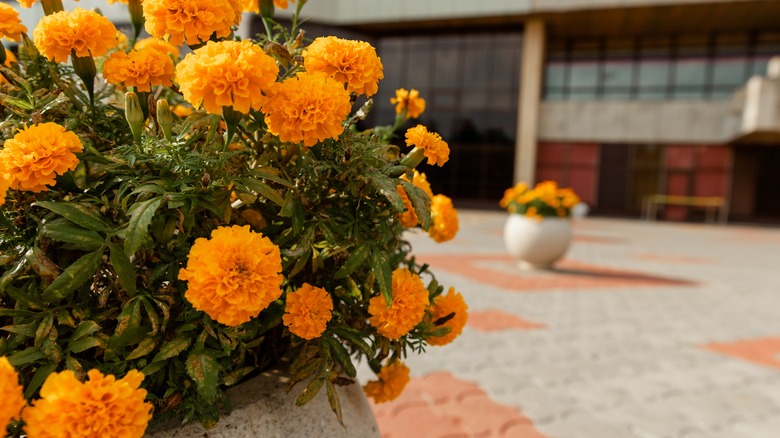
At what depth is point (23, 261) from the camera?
98cm

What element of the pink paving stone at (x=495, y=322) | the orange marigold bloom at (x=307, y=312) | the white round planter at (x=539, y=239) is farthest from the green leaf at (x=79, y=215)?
the white round planter at (x=539, y=239)

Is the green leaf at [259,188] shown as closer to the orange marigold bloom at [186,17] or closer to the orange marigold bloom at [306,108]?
the orange marigold bloom at [306,108]

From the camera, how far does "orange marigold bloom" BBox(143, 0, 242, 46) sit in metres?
1.04

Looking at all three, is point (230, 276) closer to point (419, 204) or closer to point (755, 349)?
point (419, 204)

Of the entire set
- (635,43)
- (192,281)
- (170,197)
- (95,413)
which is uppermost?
(635,43)

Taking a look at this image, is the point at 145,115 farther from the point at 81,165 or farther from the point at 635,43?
the point at 635,43

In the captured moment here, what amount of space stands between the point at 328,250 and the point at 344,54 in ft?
1.35

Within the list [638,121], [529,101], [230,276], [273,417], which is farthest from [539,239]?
[638,121]

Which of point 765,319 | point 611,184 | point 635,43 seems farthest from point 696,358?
point 635,43

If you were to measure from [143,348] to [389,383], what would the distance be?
77cm

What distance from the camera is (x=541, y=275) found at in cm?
821

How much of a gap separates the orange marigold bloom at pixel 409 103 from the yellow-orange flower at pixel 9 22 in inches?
37.9

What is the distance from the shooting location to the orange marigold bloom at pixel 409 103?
166cm

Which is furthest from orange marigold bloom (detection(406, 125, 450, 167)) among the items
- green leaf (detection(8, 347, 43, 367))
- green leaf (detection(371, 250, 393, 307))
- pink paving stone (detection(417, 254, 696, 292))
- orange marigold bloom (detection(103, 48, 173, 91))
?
pink paving stone (detection(417, 254, 696, 292))
